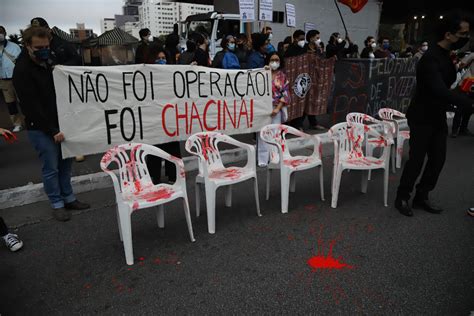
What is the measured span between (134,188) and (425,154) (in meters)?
3.18

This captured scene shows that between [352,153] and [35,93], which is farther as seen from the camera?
[352,153]

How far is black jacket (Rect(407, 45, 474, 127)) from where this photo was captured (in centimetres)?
351

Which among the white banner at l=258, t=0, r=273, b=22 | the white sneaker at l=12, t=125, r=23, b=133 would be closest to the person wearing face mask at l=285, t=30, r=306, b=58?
the white banner at l=258, t=0, r=273, b=22

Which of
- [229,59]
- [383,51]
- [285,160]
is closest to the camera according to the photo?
[285,160]

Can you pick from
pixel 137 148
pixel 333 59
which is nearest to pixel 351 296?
pixel 137 148

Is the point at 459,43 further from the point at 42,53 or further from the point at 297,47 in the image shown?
the point at 42,53

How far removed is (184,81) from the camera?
185 inches

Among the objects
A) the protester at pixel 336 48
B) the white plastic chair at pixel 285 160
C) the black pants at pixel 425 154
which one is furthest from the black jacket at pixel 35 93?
the protester at pixel 336 48

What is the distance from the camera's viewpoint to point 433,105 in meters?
3.74

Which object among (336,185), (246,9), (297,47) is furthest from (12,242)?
(297,47)

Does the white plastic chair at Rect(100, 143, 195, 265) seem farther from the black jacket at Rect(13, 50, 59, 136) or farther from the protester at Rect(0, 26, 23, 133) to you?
the protester at Rect(0, 26, 23, 133)

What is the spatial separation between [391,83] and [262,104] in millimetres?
4372

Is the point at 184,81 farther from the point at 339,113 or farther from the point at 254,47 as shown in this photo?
the point at 339,113

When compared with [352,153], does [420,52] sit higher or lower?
higher
